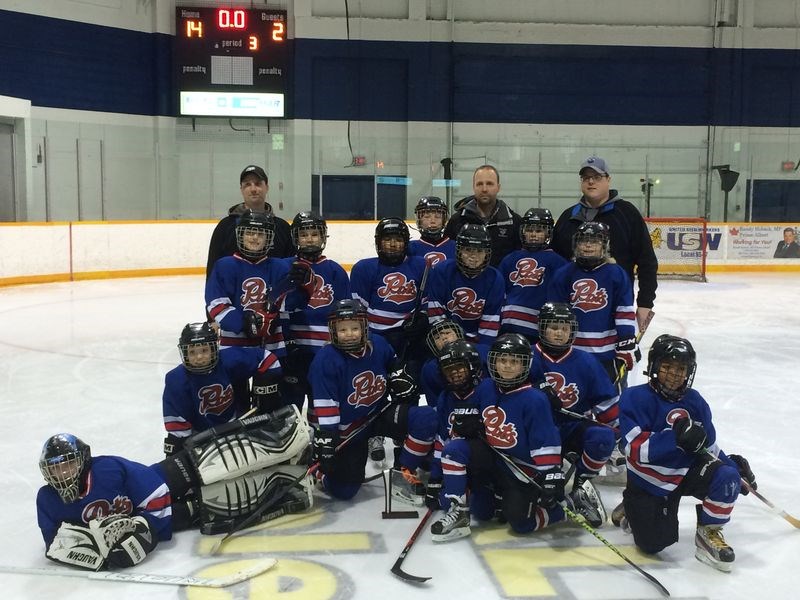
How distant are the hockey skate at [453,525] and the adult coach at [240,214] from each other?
5.23 ft

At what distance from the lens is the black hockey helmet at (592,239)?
325 cm

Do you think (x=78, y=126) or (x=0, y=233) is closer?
(x=0, y=233)

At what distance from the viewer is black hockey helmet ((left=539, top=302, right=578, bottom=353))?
297cm

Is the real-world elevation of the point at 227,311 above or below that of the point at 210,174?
below

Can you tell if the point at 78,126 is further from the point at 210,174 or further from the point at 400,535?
the point at 400,535

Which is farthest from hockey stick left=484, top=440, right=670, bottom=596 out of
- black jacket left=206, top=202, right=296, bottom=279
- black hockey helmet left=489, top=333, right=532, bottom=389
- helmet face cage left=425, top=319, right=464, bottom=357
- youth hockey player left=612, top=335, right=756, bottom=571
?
black jacket left=206, top=202, right=296, bottom=279

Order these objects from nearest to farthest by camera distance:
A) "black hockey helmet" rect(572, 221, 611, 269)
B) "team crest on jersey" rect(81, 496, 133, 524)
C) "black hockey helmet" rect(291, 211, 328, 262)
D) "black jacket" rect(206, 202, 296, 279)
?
"team crest on jersey" rect(81, 496, 133, 524) → "black hockey helmet" rect(572, 221, 611, 269) → "black hockey helmet" rect(291, 211, 328, 262) → "black jacket" rect(206, 202, 296, 279)

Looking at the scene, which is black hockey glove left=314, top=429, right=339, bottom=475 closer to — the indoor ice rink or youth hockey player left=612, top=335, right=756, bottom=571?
the indoor ice rink

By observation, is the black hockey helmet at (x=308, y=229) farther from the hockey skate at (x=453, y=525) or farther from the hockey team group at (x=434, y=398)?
the hockey skate at (x=453, y=525)

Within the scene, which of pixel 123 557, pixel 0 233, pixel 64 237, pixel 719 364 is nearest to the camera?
pixel 123 557

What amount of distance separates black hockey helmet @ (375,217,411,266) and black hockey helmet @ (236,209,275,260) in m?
0.45

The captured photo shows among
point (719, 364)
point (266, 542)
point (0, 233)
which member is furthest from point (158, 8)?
point (266, 542)

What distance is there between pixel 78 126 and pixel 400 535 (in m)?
11.2

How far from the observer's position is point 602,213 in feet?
11.8
